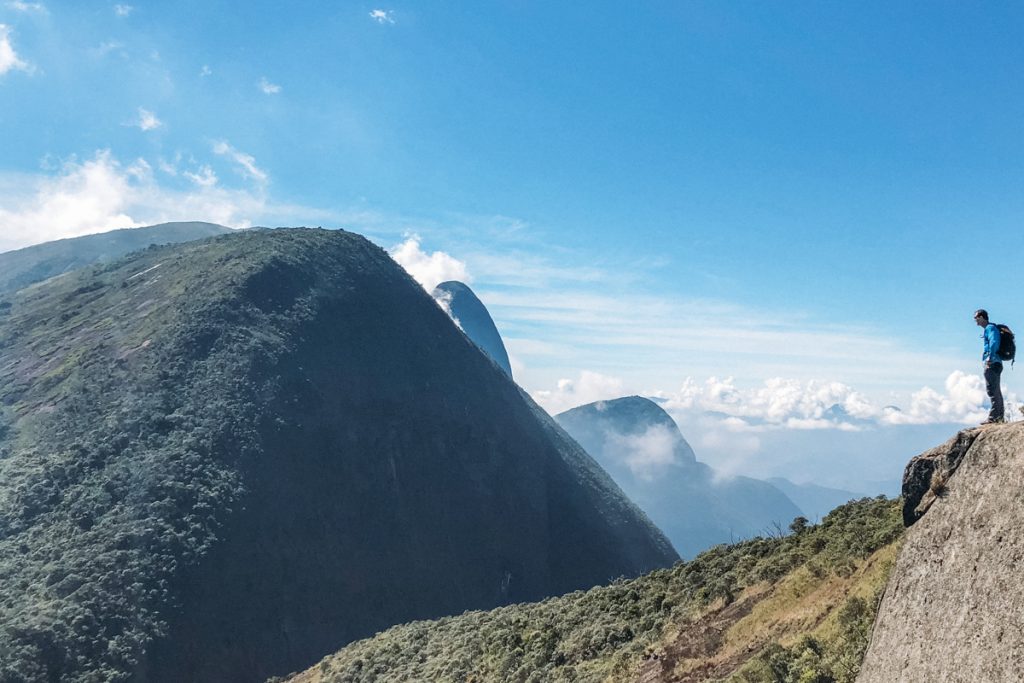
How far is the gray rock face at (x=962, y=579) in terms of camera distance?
866cm

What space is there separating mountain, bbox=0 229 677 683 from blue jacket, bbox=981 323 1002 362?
67.0 m

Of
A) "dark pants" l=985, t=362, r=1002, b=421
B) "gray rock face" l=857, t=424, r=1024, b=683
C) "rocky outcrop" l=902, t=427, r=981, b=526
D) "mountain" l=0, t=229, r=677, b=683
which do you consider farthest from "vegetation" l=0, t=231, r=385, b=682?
"dark pants" l=985, t=362, r=1002, b=421

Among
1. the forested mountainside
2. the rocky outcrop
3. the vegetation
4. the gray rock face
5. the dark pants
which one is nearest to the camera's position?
the gray rock face

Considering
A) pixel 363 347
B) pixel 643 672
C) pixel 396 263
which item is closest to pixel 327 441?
pixel 363 347

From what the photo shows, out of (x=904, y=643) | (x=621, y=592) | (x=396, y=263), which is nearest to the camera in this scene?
(x=904, y=643)

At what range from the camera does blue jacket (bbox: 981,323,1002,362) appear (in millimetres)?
12930

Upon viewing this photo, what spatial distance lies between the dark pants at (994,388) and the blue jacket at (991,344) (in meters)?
0.14

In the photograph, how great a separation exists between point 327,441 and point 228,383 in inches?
636

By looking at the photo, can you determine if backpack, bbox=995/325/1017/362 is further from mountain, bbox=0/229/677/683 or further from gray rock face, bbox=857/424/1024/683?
mountain, bbox=0/229/677/683

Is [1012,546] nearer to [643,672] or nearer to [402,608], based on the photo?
[643,672]

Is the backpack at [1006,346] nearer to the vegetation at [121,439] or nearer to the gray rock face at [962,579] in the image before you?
the gray rock face at [962,579]

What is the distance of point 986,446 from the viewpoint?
10.7 metres

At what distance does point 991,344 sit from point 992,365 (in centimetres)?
42

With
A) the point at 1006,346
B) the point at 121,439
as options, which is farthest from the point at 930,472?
the point at 121,439
